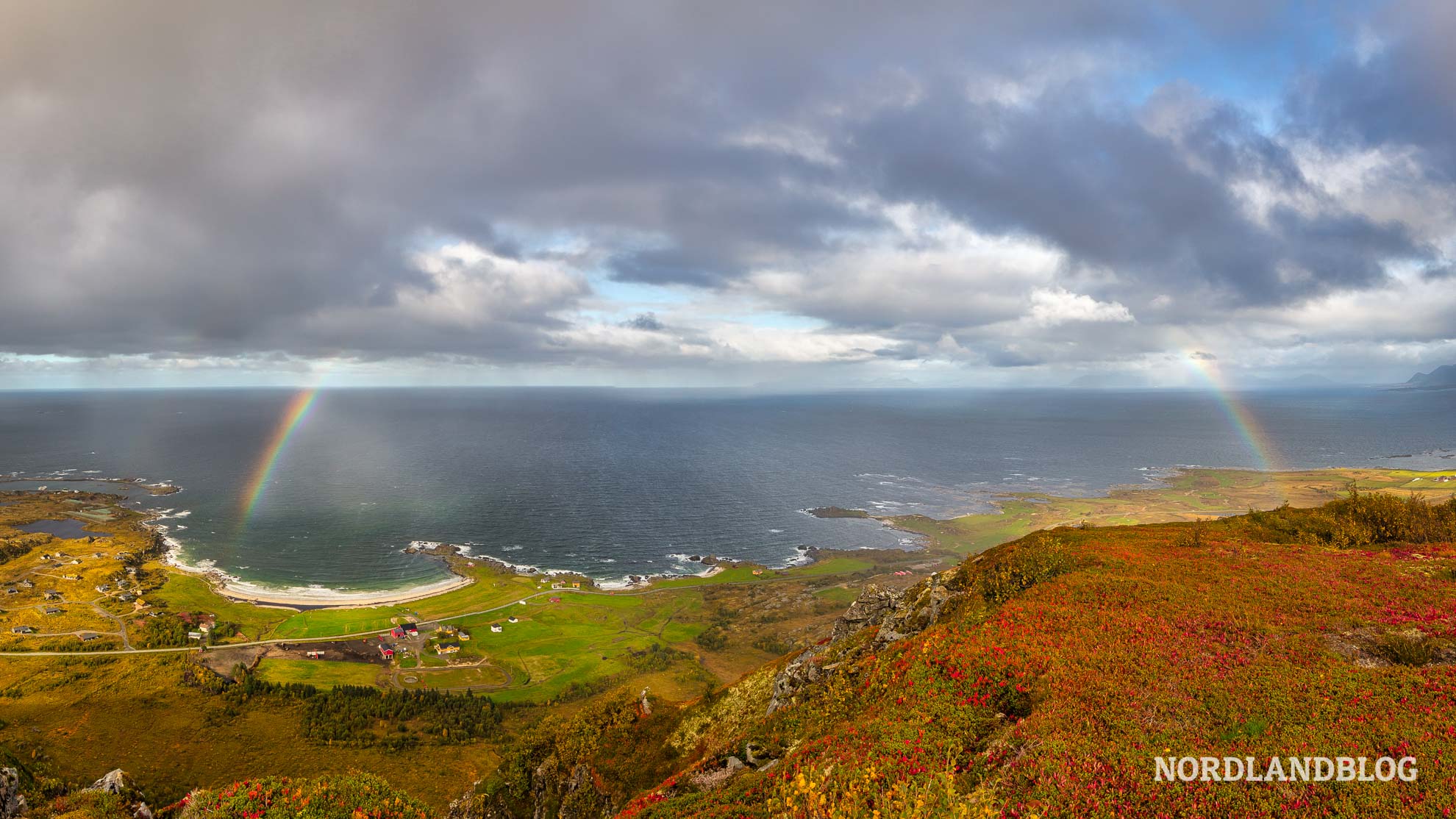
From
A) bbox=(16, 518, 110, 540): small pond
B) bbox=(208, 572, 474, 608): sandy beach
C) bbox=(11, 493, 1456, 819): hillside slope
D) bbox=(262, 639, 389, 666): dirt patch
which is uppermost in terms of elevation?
bbox=(11, 493, 1456, 819): hillside slope

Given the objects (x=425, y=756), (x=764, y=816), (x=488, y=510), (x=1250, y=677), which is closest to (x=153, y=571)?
(x=488, y=510)

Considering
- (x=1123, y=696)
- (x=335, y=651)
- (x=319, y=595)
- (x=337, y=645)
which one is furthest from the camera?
(x=319, y=595)

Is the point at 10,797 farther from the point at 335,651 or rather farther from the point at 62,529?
the point at 62,529

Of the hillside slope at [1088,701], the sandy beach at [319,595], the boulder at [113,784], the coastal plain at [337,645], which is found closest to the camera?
the hillside slope at [1088,701]

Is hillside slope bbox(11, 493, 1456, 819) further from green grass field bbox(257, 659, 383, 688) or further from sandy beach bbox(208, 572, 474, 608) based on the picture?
sandy beach bbox(208, 572, 474, 608)

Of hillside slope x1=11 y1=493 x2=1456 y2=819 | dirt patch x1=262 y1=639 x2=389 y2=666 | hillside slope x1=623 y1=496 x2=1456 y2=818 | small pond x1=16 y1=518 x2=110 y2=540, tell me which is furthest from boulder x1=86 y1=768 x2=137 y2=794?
small pond x1=16 y1=518 x2=110 y2=540

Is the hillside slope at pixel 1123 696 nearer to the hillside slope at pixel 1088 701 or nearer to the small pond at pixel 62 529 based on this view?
the hillside slope at pixel 1088 701

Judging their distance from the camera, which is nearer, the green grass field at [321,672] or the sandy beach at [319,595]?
the green grass field at [321,672]

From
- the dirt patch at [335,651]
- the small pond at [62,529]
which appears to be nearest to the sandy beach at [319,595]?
the dirt patch at [335,651]

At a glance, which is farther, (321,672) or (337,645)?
(337,645)

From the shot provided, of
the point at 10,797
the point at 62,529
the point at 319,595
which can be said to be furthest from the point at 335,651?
the point at 62,529

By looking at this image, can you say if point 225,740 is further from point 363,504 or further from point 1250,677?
point 363,504
